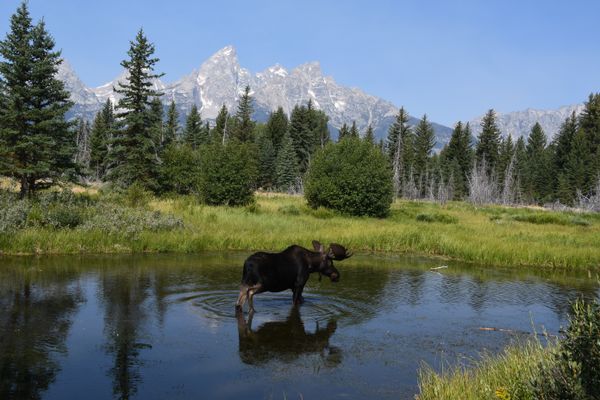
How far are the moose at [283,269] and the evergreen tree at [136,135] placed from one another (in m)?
28.4

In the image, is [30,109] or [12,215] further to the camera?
[30,109]

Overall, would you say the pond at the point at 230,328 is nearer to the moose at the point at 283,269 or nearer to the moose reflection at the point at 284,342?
the moose reflection at the point at 284,342

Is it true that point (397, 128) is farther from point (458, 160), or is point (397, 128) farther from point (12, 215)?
point (12, 215)

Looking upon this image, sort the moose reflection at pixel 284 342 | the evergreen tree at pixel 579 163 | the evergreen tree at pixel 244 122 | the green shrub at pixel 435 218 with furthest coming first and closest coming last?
1. the evergreen tree at pixel 244 122
2. the evergreen tree at pixel 579 163
3. the green shrub at pixel 435 218
4. the moose reflection at pixel 284 342

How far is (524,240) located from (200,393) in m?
21.5

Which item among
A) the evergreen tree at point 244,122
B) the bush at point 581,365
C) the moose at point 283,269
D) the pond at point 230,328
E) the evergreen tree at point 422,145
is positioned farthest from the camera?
the evergreen tree at point 422,145

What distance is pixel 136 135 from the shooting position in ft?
126

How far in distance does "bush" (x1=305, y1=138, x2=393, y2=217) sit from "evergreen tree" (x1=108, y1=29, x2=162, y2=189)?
11.8 m

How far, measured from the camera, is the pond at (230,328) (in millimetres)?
7441

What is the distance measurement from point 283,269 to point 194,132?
300 feet

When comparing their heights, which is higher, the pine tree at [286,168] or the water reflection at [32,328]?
the pine tree at [286,168]

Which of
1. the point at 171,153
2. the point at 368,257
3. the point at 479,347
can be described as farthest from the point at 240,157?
the point at 479,347

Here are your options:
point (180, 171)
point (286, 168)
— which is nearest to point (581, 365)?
point (180, 171)

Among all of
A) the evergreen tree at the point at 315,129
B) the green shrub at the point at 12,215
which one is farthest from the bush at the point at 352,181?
the evergreen tree at the point at 315,129
